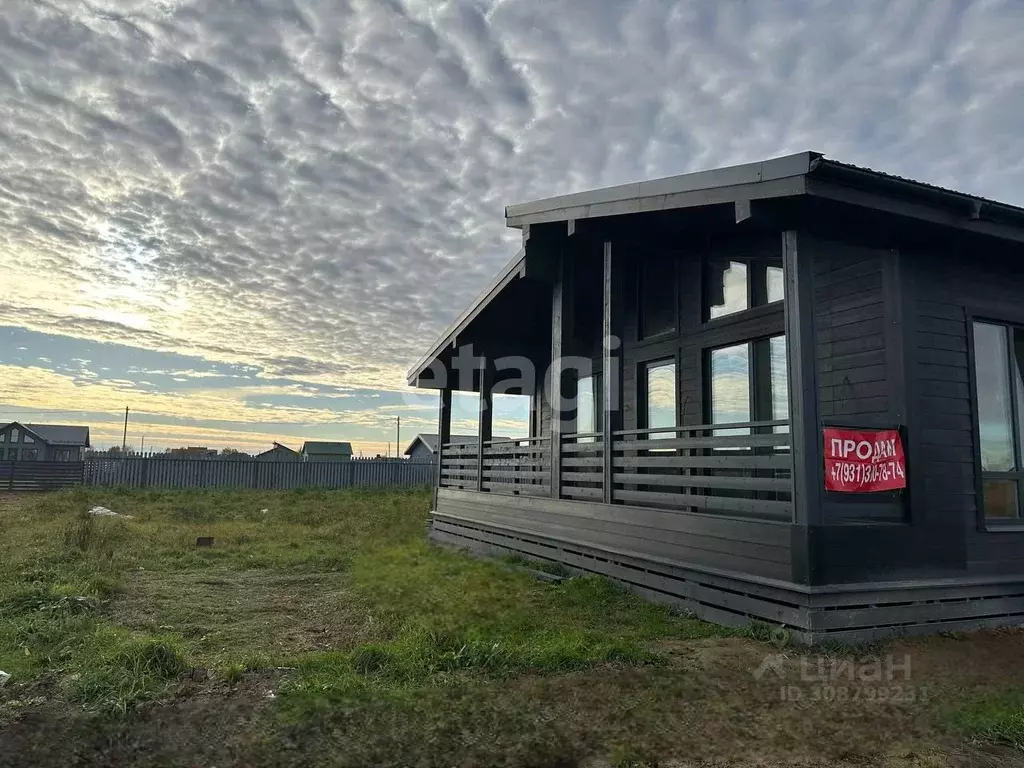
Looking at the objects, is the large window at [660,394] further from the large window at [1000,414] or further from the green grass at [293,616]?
the large window at [1000,414]

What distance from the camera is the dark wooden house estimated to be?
5402 mm

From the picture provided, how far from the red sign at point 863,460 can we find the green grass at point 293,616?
65.8 inches

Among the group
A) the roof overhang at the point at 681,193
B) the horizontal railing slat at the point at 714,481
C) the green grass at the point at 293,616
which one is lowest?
the green grass at the point at 293,616

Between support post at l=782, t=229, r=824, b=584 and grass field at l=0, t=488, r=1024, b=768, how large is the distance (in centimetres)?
81

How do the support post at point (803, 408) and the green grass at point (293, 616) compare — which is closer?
the green grass at point (293, 616)

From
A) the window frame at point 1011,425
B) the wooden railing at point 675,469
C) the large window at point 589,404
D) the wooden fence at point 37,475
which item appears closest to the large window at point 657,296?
the wooden railing at point 675,469

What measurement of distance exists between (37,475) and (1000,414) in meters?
30.8

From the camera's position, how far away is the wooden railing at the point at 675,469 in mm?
5875

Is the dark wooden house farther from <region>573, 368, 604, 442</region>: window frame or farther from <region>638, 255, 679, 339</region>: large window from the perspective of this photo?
<region>573, 368, 604, 442</region>: window frame

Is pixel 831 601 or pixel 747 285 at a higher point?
pixel 747 285

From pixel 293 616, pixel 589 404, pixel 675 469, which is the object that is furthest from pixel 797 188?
pixel 589 404

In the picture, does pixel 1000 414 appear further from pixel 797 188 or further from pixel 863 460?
pixel 797 188

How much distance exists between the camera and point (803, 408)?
5359 millimetres

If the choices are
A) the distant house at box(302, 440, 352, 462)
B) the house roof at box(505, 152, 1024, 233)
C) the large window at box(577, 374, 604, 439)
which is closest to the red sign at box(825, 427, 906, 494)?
the house roof at box(505, 152, 1024, 233)
